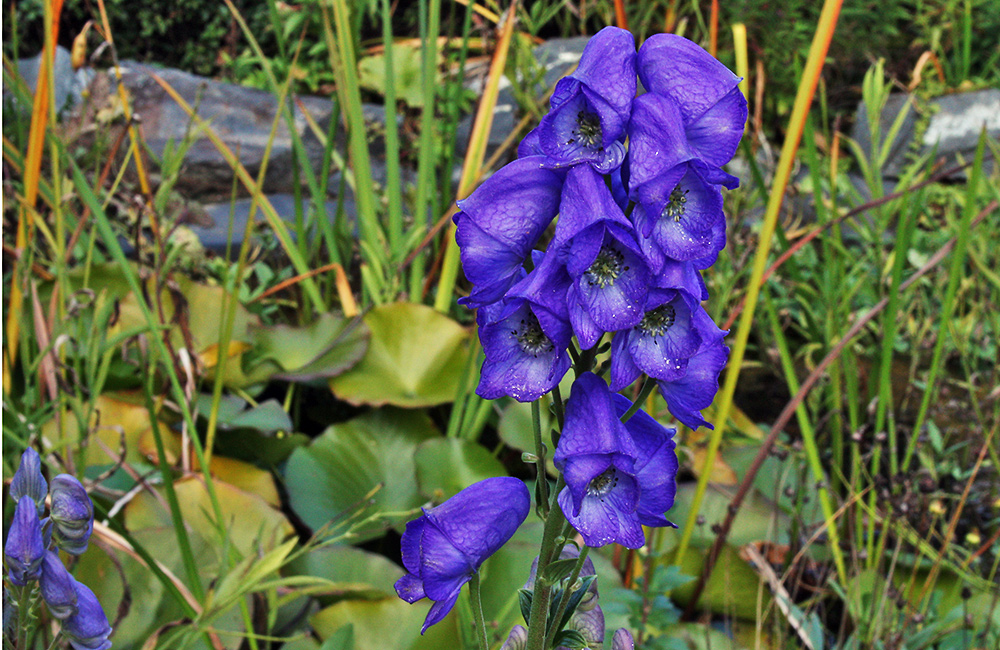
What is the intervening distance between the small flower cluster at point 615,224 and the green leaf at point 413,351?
126cm

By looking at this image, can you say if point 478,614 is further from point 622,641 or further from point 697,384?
point 697,384

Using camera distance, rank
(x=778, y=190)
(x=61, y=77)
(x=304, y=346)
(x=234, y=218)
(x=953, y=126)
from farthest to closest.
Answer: (x=953, y=126) < (x=61, y=77) < (x=234, y=218) < (x=304, y=346) < (x=778, y=190)

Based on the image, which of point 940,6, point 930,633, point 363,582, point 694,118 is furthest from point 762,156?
point 694,118

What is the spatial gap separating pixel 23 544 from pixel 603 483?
0.48 meters

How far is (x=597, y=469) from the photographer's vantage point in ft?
1.88

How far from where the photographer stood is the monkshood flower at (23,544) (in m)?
0.64

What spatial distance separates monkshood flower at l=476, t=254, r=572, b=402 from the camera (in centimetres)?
58

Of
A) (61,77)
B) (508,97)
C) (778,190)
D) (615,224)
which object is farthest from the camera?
(508,97)

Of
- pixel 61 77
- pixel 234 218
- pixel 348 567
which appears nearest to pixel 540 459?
pixel 348 567

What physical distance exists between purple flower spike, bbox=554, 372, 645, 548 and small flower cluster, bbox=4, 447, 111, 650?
436 millimetres

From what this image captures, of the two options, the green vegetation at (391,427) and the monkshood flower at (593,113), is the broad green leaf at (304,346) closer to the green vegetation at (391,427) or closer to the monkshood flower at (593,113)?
the green vegetation at (391,427)

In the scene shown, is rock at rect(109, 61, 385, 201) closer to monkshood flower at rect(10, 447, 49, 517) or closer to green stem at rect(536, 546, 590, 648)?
monkshood flower at rect(10, 447, 49, 517)

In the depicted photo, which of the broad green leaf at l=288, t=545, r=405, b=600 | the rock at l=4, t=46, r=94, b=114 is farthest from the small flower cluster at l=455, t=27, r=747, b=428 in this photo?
the rock at l=4, t=46, r=94, b=114

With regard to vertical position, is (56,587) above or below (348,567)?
above
